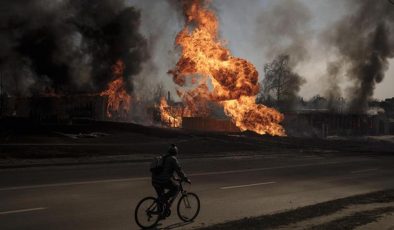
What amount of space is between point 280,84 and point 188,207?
76575 mm

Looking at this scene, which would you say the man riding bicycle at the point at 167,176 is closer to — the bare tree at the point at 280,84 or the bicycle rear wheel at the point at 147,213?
the bicycle rear wheel at the point at 147,213

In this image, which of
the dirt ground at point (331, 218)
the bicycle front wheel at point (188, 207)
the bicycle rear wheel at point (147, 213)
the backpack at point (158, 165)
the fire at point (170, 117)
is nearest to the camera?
the dirt ground at point (331, 218)

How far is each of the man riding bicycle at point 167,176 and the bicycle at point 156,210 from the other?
0.10 metres

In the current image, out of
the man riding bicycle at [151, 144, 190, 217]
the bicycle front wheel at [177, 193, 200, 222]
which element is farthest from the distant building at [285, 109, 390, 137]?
the man riding bicycle at [151, 144, 190, 217]

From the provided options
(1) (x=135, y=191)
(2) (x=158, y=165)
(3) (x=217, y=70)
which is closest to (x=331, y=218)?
(2) (x=158, y=165)

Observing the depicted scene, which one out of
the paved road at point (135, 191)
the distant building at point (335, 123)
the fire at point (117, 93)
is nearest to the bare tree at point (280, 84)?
the distant building at point (335, 123)

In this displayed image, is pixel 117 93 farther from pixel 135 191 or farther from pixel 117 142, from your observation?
pixel 135 191

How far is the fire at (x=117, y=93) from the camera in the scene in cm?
5022

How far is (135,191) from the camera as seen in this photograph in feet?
45.2

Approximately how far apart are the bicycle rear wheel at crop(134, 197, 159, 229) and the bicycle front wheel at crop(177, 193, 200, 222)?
60 cm

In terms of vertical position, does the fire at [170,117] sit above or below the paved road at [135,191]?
above

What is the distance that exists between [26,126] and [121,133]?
6.84 m

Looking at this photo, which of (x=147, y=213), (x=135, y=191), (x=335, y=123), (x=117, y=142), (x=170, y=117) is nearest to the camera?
(x=147, y=213)

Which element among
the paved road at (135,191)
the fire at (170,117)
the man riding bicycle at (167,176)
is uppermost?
the fire at (170,117)
